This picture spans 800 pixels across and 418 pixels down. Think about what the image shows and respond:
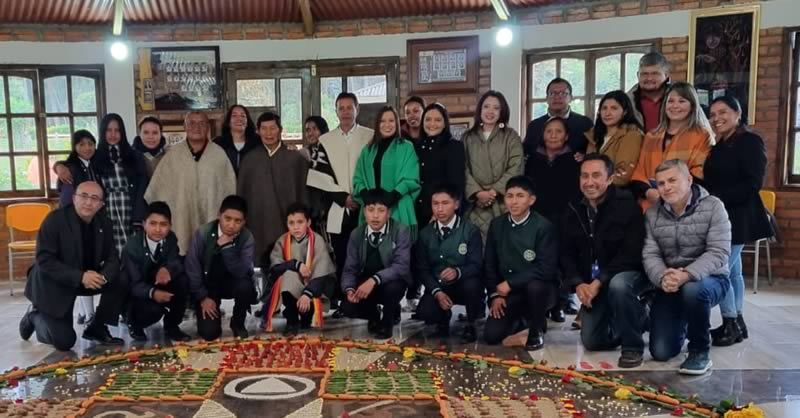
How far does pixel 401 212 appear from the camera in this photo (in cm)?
417

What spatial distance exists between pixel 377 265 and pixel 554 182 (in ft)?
4.21

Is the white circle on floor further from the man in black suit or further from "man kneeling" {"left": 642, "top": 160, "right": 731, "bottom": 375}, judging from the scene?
"man kneeling" {"left": 642, "top": 160, "right": 731, "bottom": 375}

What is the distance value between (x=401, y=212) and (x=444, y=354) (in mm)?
1081

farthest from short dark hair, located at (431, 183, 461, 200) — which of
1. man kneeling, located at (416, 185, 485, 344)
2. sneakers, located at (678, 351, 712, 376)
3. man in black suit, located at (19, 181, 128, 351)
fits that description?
man in black suit, located at (19, 181, 128, 351)

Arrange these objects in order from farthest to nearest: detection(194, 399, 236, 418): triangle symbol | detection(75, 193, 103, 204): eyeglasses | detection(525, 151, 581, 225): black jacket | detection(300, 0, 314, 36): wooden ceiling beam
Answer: detection(300, 0, 314, 36): wooden ceiling beam < detection(525, 151, 581, 225): black jacket < detection(75, 193, 103, 204): eyeglasses < detection(194, 399, 236, 418): triangle symbol

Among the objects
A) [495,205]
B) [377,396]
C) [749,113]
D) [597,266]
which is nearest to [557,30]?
[749,113]

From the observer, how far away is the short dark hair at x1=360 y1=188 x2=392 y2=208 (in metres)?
3.99

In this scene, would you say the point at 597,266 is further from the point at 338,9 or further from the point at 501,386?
the point at 338,9

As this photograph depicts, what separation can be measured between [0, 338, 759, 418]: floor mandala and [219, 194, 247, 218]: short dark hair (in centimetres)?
88

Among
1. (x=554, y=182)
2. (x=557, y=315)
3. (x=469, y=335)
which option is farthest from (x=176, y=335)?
(x=554, y=182)

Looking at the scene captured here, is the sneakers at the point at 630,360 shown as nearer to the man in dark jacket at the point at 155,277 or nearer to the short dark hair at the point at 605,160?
the short dark hair at the point at 605,160

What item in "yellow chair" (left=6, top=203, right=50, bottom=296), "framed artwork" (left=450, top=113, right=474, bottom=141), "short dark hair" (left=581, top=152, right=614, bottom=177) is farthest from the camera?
"framed artwork" (left=450, top=113, right=474, bottom=141)

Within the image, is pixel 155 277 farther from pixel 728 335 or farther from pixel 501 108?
pixel 728 335

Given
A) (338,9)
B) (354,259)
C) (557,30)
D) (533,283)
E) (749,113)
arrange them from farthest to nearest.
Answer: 1. (338,9)
2. (557,30)
3. (749,113)
4. (354,259)
5. (533,283)
